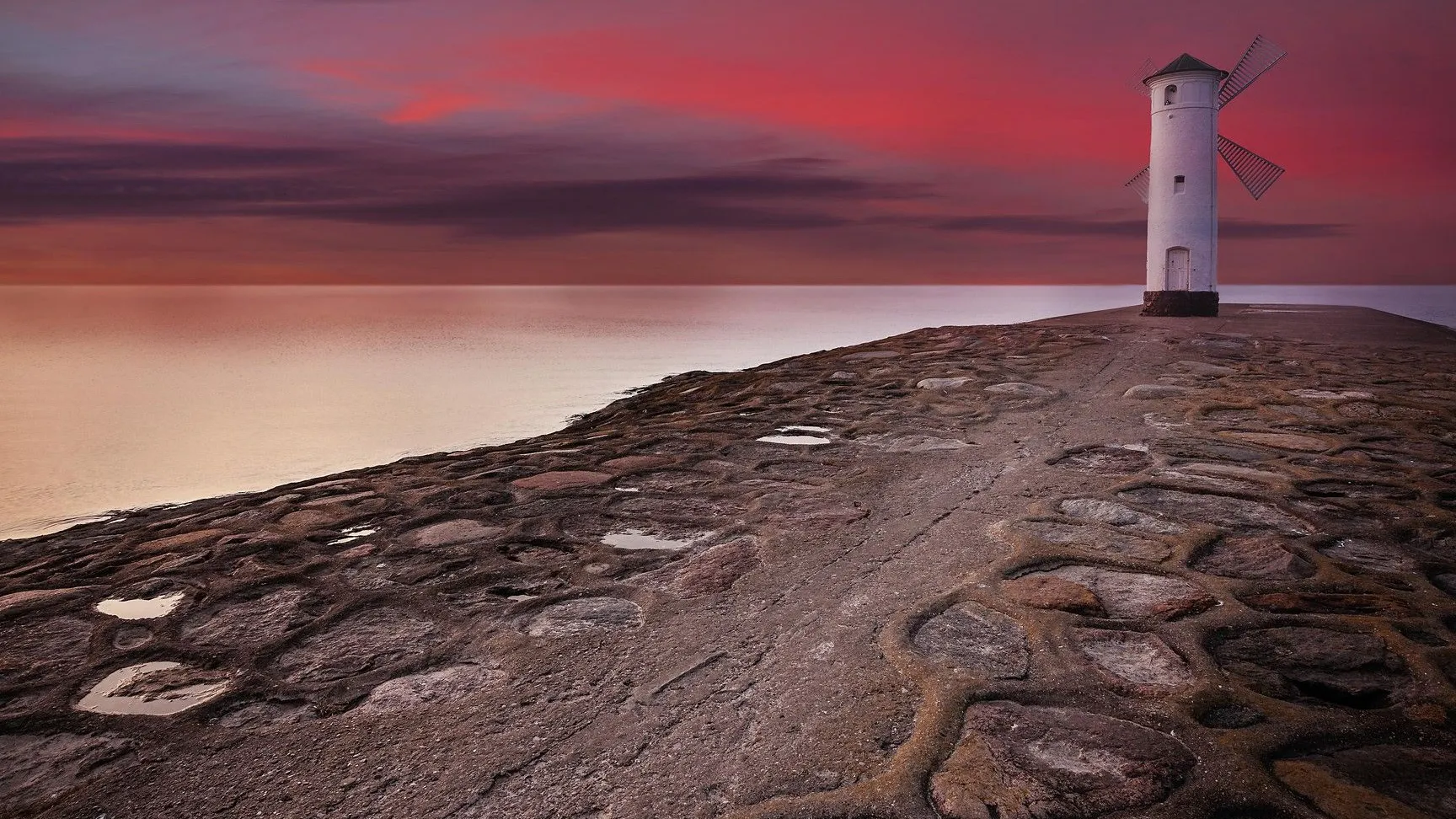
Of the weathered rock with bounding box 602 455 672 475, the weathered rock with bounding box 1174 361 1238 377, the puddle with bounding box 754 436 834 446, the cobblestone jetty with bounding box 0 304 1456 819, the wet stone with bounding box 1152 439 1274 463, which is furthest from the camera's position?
the weathered rock with bounding box 1174 361 1238 377

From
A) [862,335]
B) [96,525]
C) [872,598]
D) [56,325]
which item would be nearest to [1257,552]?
[872,598]

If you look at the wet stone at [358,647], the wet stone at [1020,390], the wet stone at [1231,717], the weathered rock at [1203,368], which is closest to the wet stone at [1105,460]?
the wet stone at [1020,390]

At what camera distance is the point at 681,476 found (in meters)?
5.14

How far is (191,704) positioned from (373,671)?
1.79ft

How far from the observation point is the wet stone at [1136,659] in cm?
256

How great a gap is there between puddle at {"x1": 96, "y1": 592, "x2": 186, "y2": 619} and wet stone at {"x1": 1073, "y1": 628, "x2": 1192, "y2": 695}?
3.56m

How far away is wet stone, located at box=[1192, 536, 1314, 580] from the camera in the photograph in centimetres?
337

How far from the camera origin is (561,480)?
5059 mm

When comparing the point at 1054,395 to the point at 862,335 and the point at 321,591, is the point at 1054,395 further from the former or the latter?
the point at 862,335

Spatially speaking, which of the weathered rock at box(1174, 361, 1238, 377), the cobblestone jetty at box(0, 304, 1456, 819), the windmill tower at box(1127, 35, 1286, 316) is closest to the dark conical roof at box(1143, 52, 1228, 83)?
the windmill tower at box(1127, 35, 1286, 316)

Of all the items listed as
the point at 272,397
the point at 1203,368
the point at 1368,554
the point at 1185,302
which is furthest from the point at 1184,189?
the point at 272,397

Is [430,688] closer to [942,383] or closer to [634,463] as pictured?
[634,463]

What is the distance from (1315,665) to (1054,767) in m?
1.13

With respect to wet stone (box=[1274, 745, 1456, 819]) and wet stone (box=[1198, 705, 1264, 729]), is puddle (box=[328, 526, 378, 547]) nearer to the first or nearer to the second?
wet stone (box=[1198, 705, 1264, 729])
